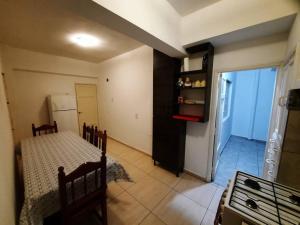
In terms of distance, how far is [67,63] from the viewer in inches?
155

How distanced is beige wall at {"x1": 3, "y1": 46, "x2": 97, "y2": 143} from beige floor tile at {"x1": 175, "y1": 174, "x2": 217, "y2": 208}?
406 centimetres

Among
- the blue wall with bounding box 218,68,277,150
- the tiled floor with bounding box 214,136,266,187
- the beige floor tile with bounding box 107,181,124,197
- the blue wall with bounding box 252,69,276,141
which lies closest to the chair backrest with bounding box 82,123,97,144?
the beige floor tile with bounding box 107,181,124,197

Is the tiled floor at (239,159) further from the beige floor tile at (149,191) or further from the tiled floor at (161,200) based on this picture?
the beige floor tile at (149,191)

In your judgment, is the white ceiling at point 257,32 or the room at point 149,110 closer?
the room at point 149,110

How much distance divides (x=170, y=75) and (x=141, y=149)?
7.00ft

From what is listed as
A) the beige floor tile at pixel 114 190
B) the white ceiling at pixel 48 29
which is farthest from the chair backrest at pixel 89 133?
the white ceiling at pixel 48 29

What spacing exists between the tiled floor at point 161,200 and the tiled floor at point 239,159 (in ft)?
1.61

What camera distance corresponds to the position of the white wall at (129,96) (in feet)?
10.3

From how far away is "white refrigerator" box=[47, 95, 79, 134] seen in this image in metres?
3.51

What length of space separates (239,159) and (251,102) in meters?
2.21

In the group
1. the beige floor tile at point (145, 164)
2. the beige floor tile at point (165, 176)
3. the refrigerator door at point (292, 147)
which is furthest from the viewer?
the beige floor tile at point (145, 164)

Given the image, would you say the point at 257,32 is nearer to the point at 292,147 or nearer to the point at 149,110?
the point at 292,147

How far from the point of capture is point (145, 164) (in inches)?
116

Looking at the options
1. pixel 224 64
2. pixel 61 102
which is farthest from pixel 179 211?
pixel 61 102
